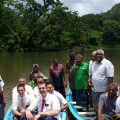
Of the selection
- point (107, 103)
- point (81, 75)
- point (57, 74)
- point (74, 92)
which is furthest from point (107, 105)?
point (57, 74)

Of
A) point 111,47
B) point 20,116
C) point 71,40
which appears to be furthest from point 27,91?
point 111,47

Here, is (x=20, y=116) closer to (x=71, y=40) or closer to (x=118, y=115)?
(x=118, y=115)

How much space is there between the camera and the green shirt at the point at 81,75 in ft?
35.1

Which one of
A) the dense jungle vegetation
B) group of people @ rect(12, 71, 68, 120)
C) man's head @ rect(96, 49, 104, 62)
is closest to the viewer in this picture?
group of people @ rect(12, 71, 68, 120)

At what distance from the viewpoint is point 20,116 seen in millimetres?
8516

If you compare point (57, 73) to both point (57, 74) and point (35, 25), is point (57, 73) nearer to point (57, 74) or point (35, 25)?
point (57, 74)

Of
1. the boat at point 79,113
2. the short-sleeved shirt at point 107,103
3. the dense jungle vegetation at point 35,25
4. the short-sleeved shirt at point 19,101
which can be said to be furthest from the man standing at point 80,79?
the dense jungle vegetation at point 35,25

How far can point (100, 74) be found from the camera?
9219 mm

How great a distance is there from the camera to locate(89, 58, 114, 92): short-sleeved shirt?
912cm

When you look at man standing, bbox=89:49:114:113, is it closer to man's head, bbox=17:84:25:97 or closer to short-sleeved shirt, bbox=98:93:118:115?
short-sleeved shirt, bbox=98:93:118:115

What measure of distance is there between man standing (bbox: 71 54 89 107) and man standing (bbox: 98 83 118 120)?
2.79 metres

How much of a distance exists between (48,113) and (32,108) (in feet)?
1.33

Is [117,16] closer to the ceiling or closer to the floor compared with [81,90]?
closer to the ceiling

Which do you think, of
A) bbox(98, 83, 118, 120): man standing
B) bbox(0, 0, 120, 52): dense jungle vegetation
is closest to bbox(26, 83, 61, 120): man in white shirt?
bbox(98, 83, 118, 120): man standing
